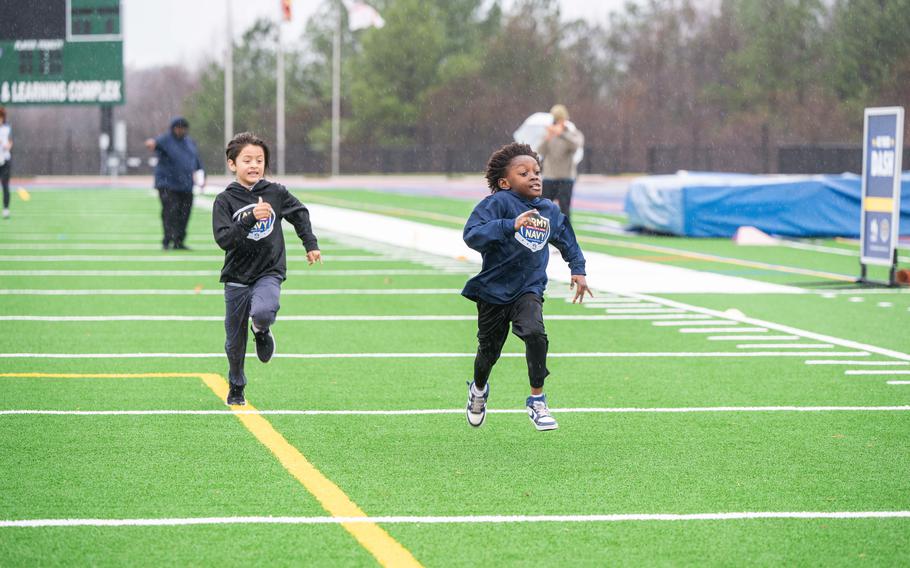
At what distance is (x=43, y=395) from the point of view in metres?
8.12

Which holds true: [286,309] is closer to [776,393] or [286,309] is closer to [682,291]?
[682,291]

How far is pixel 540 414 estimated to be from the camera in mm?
6867

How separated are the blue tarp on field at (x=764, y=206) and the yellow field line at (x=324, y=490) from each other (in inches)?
586

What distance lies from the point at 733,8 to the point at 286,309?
221 feet

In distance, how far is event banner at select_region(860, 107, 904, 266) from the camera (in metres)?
14.3

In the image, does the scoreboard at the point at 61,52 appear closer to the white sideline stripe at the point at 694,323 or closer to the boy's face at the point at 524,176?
the white sideline stripe at the point at 694,323

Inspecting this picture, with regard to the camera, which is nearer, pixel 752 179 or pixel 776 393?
pixel 776 393

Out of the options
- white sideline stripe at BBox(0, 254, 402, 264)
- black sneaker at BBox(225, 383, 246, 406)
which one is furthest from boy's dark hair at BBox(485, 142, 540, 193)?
white sideline stripe at BBox(0, 254, 402, 264)

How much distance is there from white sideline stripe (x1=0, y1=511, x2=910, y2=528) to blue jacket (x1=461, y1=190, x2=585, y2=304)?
1.71m

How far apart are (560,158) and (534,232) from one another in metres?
12.1

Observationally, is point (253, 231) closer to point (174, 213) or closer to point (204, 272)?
point (204, 272)

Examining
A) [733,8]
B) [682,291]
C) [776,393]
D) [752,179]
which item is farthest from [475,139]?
[776,393]

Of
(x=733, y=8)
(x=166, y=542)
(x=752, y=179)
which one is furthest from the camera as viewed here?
(x=733, y=8)

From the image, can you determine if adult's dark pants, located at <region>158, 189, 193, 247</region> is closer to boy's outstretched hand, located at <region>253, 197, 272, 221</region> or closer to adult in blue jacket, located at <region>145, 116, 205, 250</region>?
adult in blue jacket, located at <region>145, 116, 205, 250</region>
